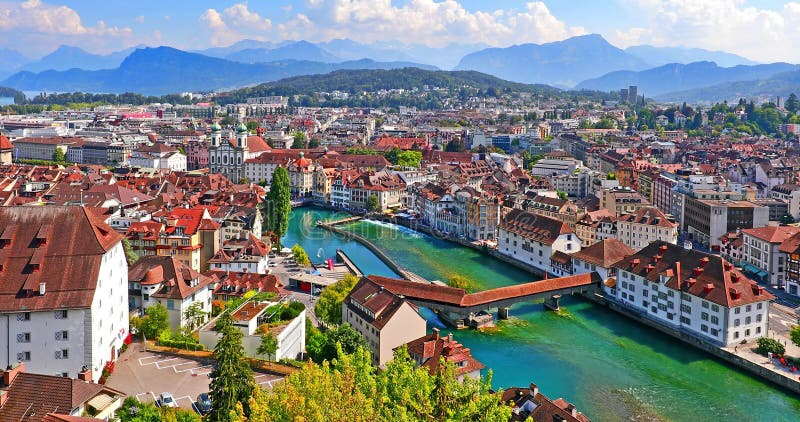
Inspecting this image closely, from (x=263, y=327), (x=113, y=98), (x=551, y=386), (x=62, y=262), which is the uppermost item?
(x=113, y=98)

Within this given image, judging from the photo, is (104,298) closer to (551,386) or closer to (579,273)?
(551,386)

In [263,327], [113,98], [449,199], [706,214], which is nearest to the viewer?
[263,327]

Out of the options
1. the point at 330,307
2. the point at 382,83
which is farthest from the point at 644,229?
the point at 382,83

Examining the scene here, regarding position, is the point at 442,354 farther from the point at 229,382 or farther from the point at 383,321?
the point at 229,382

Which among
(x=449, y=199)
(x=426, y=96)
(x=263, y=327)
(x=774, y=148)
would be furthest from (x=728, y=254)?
(x=426, y=96)

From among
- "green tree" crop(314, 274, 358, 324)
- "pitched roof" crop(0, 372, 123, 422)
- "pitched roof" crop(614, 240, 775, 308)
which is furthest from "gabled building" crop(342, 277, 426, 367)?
"pitched roof" crop(614, 240, 775, 308)

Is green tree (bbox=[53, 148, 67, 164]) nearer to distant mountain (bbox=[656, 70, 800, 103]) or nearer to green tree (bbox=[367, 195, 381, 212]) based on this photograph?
green tree (bbox=[367, 195, 381, 212])

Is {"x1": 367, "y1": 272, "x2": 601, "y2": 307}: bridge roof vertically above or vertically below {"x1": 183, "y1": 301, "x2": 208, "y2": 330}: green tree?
below

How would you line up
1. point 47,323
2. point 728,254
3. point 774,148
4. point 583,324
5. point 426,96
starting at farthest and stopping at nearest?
1. point 426,96
2. point 774,148
3. point 728,254
4. point 583,324
5. point 47,323
